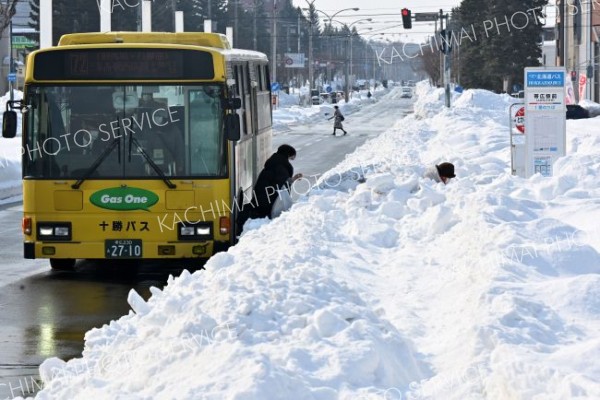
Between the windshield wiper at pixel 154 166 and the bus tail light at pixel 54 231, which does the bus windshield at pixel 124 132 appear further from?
the bus tail light at pixel 54 231

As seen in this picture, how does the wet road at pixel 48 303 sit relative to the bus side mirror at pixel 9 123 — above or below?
below

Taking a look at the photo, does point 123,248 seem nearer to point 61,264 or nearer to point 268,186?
point 61,264

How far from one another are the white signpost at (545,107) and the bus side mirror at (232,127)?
344 inches

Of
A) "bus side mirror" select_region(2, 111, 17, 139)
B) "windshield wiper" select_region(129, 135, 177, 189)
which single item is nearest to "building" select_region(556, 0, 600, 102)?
"windshield wiper" select_region(129, 135, 177, 189)

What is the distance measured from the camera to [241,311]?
29.7ft

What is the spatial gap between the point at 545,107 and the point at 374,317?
14097mm

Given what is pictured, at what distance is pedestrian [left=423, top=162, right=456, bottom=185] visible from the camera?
2084cm

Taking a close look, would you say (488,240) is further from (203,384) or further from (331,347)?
(203,384)

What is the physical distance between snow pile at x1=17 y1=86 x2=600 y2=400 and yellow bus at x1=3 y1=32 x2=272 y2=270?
42.3 inches

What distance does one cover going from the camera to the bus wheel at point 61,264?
55.5 ft

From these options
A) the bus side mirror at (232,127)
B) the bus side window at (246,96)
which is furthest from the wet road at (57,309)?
the bus side window at (246,96)

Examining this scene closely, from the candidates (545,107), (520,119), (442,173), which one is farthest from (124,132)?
(520,119)

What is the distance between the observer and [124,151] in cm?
1564

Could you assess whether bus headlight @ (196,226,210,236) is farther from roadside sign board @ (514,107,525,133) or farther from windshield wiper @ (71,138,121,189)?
roadside sign board @ (514,107,525,133)
